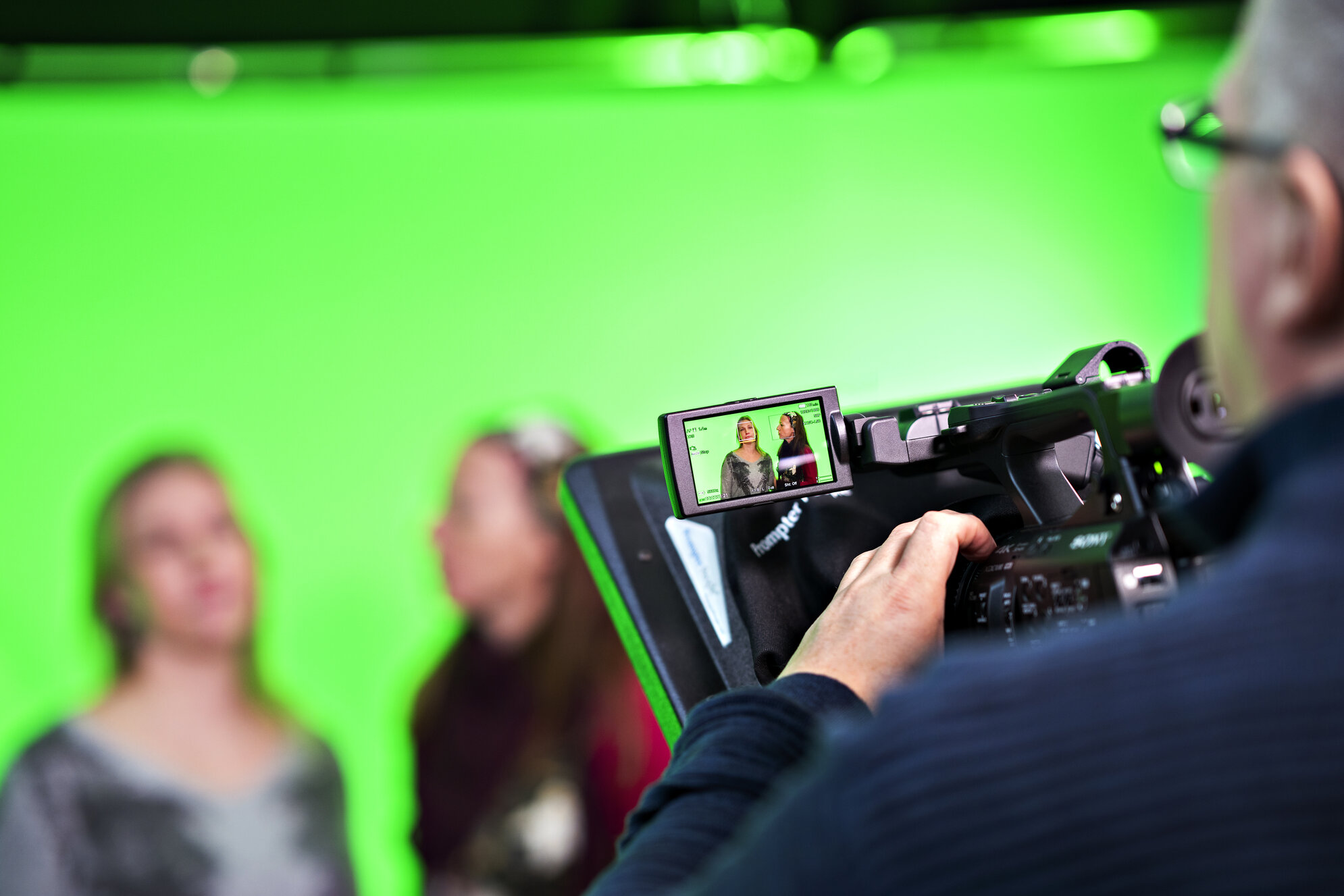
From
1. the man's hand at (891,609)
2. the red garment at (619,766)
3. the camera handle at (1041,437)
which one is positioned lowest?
the red garment at (619,766)

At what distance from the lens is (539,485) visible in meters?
2.41

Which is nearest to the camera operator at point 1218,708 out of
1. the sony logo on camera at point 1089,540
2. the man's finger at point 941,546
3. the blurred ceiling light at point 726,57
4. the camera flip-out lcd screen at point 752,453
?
the sony logo on camera at point 1089,540

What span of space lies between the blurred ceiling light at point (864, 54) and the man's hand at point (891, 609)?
6.23 ft

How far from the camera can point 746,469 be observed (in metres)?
0.80

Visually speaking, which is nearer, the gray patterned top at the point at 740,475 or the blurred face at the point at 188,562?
the gray patterned top at the point at 740,475

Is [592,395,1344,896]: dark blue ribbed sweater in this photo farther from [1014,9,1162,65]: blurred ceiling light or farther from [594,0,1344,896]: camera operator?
[1014,9,1162,65]: blurred ceiling light

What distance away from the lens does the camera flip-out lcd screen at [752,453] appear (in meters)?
0.80

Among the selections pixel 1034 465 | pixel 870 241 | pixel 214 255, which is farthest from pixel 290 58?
pixel 1034 465

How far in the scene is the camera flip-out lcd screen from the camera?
802 millimetres

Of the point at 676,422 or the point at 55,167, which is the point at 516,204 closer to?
the point at 55,167

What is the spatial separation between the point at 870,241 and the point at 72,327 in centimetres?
164

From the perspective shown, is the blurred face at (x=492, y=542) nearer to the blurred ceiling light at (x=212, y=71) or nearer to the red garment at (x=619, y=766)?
the red garment at (x=619, y=766)

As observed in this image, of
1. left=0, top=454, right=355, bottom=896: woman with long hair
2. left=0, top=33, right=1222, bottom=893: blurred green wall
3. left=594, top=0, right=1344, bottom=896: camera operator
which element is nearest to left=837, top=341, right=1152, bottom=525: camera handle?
left=594, top=0, right=1344, bottom=896: camera operator

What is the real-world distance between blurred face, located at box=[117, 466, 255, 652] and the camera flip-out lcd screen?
1728mm
